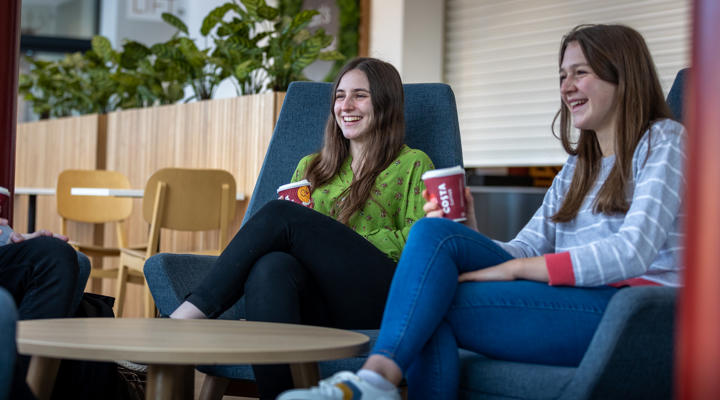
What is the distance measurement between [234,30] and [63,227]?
1.66 m

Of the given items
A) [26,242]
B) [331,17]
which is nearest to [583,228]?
[26,242]

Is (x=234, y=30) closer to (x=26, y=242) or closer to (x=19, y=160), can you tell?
(x=26, y=242)

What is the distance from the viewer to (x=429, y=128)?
2.45 meters

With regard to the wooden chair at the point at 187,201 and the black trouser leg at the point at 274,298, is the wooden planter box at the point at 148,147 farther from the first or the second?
the black trouser leg at the point at 274,298

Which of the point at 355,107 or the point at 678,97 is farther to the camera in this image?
the point at 355,107

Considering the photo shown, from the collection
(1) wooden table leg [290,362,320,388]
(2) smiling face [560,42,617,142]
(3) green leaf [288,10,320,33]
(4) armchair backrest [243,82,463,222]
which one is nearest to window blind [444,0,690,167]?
(3) green leaf [288,10,320,33]

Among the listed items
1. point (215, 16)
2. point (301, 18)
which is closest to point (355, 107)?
point (301, 18)

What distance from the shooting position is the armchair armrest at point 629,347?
1.42 metres

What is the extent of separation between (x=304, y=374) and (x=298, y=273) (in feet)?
1.11

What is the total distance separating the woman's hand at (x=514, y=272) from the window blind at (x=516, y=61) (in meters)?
3.22

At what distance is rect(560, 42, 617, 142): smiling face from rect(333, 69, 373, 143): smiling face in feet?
2.18

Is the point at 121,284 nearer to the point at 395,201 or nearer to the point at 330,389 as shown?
the point at 395,201

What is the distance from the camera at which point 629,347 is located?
1.45 metres

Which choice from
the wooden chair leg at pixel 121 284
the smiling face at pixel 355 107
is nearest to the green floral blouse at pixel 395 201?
the smiling face at pixel 355 107
